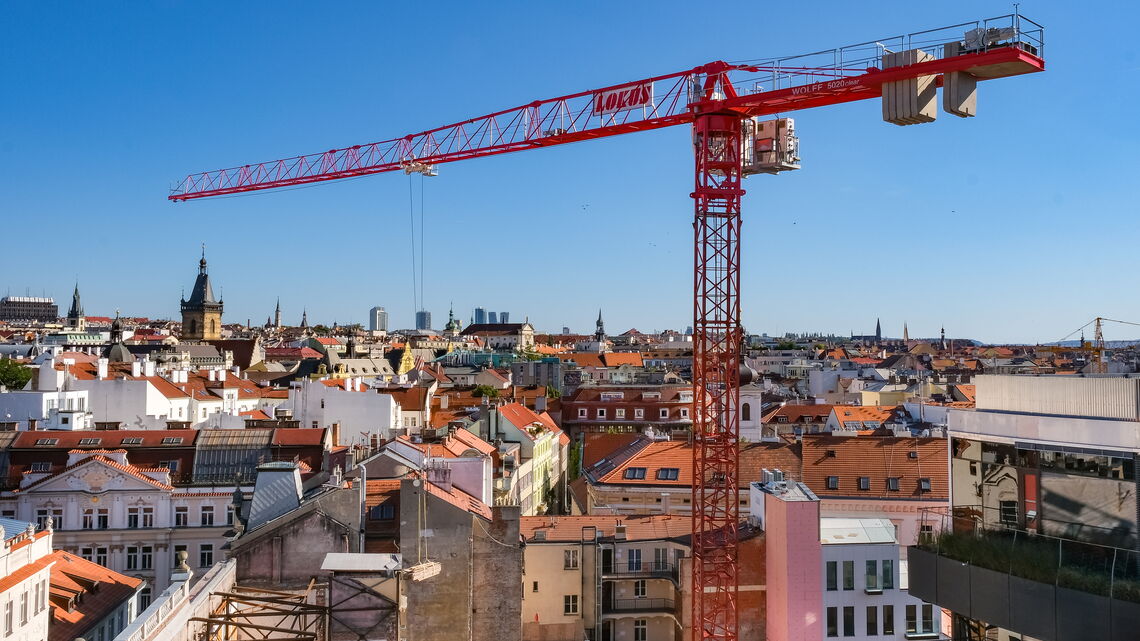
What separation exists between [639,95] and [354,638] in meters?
30.8

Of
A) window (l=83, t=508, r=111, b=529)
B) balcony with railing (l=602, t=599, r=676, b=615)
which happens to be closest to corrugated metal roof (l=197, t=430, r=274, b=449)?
window (l=83, t=508, r=111, b=529)

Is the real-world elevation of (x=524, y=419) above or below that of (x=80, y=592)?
above

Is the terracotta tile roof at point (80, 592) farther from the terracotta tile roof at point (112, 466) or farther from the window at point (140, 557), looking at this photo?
the terracotta tile roof at point (112, 466)

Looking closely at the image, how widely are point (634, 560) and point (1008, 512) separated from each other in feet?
63.7

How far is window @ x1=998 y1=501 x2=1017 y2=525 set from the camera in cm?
1717

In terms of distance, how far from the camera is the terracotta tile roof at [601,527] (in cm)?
3519

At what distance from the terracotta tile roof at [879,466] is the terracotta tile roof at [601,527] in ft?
31.3

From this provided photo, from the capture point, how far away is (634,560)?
35.3 meters

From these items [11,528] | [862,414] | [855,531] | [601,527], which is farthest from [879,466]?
[11,528]

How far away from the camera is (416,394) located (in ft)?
236

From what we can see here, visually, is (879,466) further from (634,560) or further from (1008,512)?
(1008,512)

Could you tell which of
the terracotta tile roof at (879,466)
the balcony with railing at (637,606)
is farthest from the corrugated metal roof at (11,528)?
the terracotta tile roof at (879,466)

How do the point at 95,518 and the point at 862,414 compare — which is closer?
the point at 95,518

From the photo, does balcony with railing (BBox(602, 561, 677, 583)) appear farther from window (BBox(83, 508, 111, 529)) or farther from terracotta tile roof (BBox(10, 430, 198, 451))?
window (BBox(83, 508, 111, 529))
